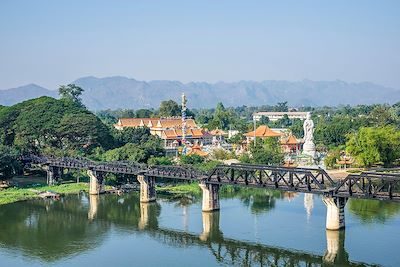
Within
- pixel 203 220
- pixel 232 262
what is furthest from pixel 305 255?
pixel 203 220

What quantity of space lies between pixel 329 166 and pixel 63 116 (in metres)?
38.6

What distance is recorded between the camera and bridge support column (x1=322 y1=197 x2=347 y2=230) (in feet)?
140

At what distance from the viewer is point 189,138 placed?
369 ft

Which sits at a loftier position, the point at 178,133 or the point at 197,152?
the point at 178,133

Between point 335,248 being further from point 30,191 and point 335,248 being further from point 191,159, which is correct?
point 30,191

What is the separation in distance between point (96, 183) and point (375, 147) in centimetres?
3646

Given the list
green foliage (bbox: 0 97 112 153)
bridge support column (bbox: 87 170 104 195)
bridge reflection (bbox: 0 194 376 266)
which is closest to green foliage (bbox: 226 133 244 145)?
green foliage (bbox: 0 97 112 153)

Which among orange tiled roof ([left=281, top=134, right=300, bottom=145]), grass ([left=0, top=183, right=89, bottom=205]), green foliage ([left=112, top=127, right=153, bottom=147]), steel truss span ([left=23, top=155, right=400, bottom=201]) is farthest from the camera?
orange tiled roof ([left=281, top=134, right=300, bottom=145])

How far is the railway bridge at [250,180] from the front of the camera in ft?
136

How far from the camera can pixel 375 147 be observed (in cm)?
7456

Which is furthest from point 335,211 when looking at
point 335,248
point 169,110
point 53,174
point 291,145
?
point 169,110

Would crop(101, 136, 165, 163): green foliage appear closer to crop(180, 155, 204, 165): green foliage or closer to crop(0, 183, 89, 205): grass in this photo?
crop(180, 155, 204, 165): green foliage

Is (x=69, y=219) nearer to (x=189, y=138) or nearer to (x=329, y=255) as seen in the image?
(x=329, y=255)

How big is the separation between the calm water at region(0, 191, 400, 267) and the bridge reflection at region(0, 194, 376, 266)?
0.07 metres
